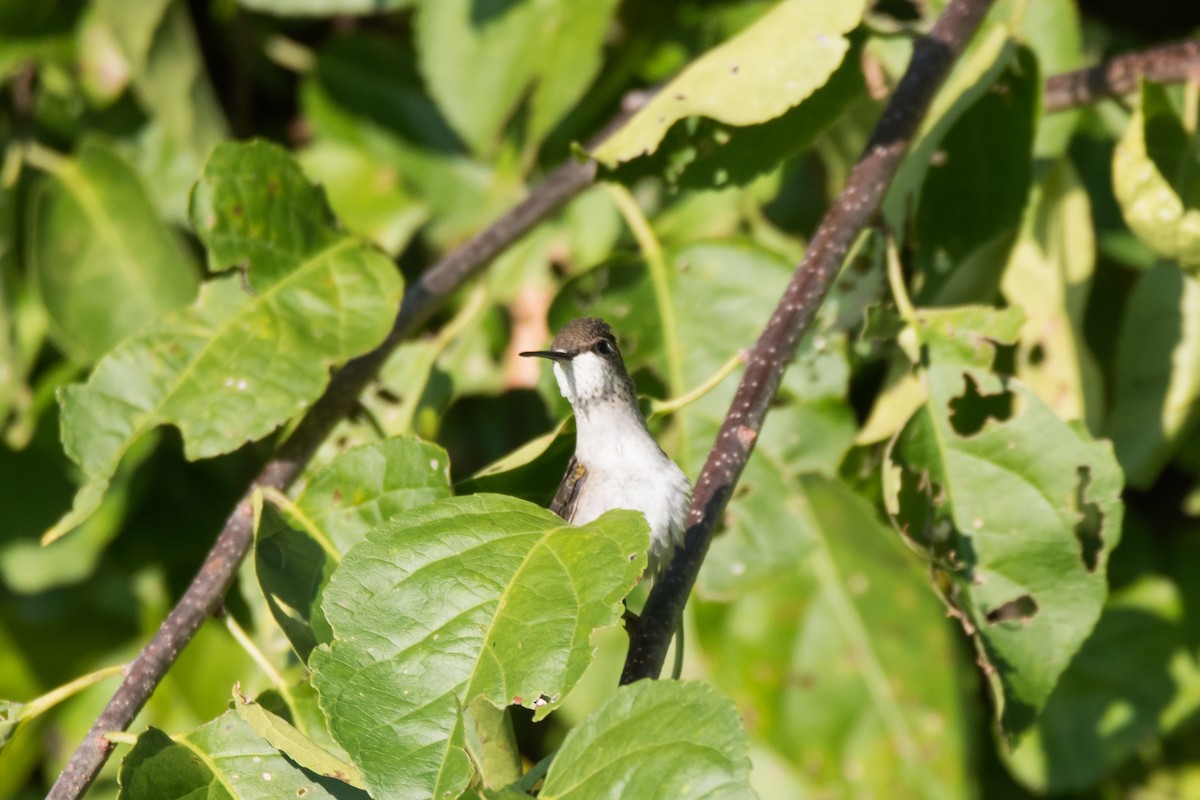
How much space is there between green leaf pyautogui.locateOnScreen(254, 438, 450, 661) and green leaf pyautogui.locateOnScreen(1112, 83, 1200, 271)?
1543 millimetres

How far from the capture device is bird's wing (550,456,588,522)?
8.80 feet

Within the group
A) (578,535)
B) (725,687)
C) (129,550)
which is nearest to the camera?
(578,535)

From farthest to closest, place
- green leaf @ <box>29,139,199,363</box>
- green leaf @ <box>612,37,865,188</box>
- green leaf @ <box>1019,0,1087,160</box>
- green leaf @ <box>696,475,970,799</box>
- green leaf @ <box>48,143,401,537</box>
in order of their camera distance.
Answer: green leaf @ <box>696,475,970,799</box>, green leaf @ <box>29,139,199,363</box>, green leaf @ <box>1019,0,1087,160</box>, green leaf @ <box>612,37,865,188</box>, green leaf @ <box>48,143,401,537</box>

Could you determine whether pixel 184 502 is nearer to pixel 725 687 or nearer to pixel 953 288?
pixel 725 687

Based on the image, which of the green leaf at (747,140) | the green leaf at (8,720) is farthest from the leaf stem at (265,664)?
the green leaf at (747,140)

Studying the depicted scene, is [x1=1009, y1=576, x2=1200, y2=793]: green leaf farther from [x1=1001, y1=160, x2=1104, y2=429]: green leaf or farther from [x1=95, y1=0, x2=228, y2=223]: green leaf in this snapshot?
[x1=95, y1=0, x2=228, y2=223]: green leaf

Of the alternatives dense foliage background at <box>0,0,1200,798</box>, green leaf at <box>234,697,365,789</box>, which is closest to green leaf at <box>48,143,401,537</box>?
dense foliage background at <box>0,0,1200,798</box>

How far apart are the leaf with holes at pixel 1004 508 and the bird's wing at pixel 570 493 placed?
2.15 feet

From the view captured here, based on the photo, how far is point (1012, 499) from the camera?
2.51 metres

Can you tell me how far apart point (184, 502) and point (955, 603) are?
267 cm

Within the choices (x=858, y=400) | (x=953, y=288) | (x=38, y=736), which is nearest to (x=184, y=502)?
(x=38, y=736)

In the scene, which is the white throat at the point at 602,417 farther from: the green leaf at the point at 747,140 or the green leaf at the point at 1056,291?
the green leaf at the point at 1056,291

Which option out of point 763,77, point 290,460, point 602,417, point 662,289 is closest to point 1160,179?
point 763,77

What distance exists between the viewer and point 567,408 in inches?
116
